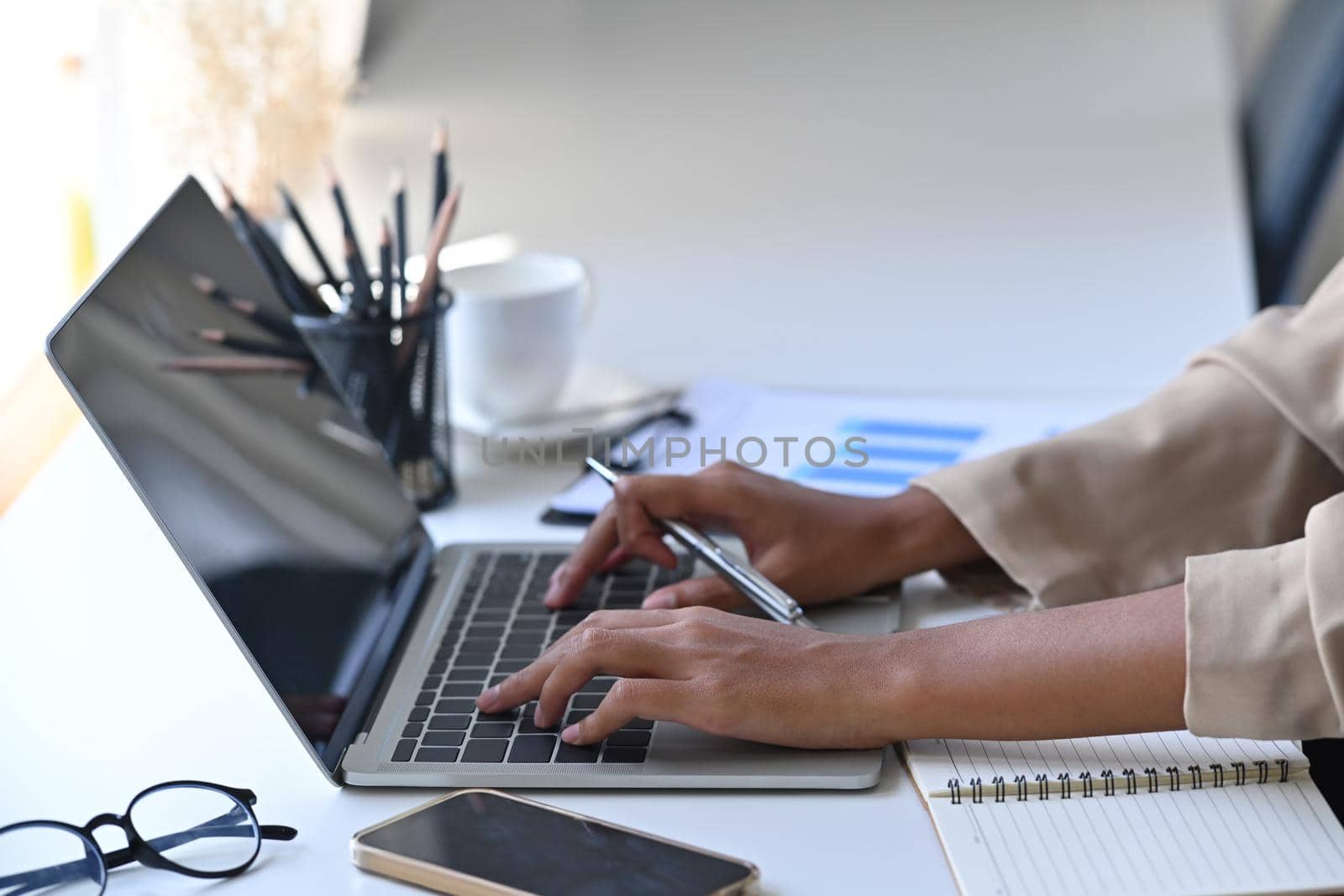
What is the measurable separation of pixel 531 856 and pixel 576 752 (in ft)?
0.35

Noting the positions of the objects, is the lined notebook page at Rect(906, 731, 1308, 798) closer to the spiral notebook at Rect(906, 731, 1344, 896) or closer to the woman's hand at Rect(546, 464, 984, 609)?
the spiral notebook at Rect(906, 731, 1344, 896)

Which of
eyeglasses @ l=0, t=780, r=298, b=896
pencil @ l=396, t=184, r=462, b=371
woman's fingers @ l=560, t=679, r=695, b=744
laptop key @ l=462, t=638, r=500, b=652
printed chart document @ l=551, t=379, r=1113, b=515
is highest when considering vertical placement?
pencil @ l=396, t=184, r=462, b=371

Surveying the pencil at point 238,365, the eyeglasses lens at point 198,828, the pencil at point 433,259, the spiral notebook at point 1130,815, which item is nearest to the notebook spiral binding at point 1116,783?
the spiral notebook at point 1130,815

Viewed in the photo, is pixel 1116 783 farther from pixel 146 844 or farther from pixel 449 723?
pixel 146 844

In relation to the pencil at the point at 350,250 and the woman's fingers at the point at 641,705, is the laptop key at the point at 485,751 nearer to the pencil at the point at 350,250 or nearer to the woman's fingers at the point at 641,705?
the woman's fingers at the point at 641,705

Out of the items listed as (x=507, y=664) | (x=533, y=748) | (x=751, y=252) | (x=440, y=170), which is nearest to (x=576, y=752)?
(x=533, y=748)

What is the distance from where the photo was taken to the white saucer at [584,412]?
1235mm

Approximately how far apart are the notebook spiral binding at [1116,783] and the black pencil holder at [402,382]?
554 millimetres

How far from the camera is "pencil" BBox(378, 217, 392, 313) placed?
1.10 metres

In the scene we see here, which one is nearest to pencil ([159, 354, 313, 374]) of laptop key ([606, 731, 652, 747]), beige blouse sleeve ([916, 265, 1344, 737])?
laptop key ([606, 731, 652, 747])

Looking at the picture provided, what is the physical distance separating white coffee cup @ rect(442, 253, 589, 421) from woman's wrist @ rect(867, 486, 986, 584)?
0.36m

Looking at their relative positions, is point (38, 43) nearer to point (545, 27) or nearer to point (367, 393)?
point (545, 27)

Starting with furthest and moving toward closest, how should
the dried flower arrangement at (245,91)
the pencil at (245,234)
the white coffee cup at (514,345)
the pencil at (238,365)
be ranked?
the dried flower arrangement at (245,91) → the white coffee cup at (514,345) → the pencil at (245,234) → the pencil at (238,365)

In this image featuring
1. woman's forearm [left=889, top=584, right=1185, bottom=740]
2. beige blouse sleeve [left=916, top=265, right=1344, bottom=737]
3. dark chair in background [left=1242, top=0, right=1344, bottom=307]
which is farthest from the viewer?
dark chair in background [left=1242, top=0, right=1344, bottom=307]
